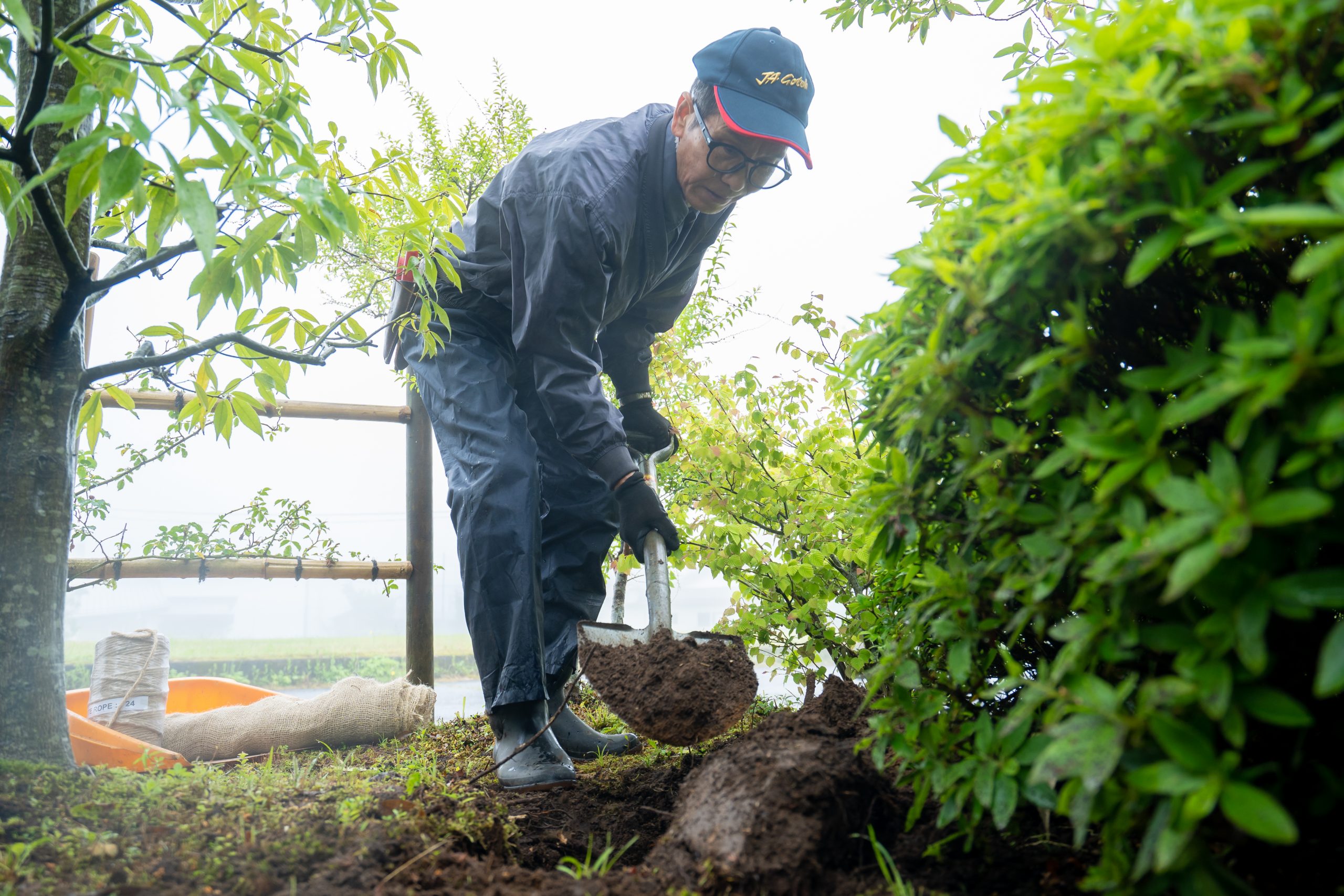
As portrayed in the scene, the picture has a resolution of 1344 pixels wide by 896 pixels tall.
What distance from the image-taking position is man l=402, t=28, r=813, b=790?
7.39 ft

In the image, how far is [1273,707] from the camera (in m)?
0.70

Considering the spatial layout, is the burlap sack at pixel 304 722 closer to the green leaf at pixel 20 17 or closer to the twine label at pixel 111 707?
the twine label at pixel 111 707

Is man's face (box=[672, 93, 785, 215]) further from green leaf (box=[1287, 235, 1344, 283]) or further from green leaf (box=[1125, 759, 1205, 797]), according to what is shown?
green leaf (box=[1125, 759, 1205, 797])

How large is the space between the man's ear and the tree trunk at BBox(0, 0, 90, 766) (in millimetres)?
1642

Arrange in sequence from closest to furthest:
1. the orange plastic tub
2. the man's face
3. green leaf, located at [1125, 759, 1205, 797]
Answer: green leaf, located at [1125, 759, 1205, 797]
the orange plastic tub
the man's face

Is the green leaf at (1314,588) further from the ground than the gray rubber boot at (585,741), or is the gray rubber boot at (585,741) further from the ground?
the green leaf at (1314,588)

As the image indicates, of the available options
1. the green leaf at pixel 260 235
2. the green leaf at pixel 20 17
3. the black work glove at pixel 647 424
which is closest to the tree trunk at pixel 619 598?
the black work glove at pixel 647 424

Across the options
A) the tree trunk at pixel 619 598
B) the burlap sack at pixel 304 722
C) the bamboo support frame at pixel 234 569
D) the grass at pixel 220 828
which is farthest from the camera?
the tree trunk at pixel 619 598

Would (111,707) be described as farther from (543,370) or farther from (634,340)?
(634,340)

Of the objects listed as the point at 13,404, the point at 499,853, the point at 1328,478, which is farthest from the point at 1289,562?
the point at 13,404

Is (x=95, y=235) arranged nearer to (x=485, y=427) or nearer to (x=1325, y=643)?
(x=485, y=427)

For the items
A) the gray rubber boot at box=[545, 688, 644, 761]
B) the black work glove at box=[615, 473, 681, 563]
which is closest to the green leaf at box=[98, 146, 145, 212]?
the black work glove at box=[615, 473, 681, 563]

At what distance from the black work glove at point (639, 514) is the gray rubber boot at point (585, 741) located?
Answer: 702mm

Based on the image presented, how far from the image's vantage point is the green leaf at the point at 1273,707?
2.21ft
